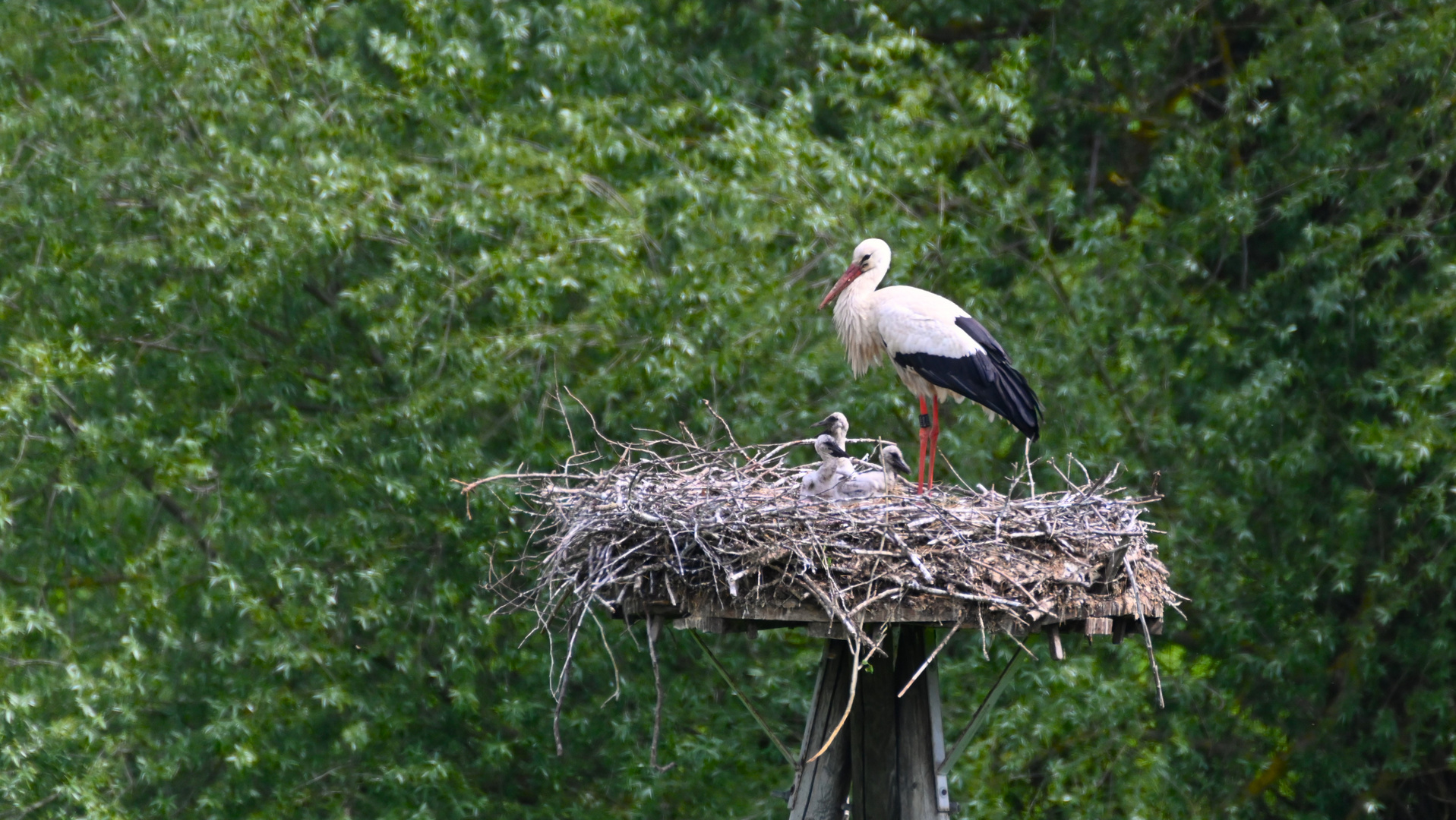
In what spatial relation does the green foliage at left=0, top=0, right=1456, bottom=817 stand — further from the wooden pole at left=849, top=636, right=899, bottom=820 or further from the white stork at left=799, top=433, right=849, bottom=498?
the wooden pole at left=849, top=636, right=899, bottom=820

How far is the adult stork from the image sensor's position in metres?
6.55

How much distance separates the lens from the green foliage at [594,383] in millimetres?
8812

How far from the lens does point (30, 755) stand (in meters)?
8.38

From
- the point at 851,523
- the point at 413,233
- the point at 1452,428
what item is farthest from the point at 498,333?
the point at 1452,428

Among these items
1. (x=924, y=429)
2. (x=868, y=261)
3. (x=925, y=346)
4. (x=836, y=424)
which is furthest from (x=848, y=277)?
(x=836, y=424)

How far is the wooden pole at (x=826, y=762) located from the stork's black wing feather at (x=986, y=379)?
4.90ft

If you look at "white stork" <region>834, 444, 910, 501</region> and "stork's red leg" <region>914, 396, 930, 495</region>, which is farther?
"stork's red leg" <region>914, 396, 930, 495</region>

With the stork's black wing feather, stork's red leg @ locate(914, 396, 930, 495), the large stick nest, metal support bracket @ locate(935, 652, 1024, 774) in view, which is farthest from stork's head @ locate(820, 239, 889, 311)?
metal support bracket @ locate(935, 652, 1024, 774)

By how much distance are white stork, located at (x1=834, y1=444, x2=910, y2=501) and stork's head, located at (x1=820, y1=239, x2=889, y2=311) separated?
1.05 metres

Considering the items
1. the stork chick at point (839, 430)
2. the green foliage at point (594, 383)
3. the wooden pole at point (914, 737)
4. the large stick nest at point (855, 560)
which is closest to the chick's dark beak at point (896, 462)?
the stork chick at point (839, 430)

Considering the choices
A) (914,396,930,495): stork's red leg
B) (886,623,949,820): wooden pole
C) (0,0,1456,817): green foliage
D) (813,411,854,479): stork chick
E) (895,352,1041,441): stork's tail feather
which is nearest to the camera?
(886,623,949,820): wooden pole

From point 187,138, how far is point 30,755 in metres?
3.91

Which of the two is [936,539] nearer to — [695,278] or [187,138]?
[695,278]

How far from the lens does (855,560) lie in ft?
15.4
